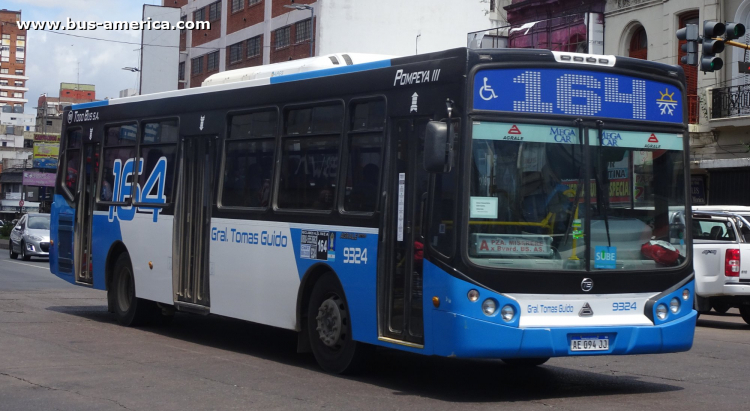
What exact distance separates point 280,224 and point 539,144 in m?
3.32

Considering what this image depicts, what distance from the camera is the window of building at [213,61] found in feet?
188

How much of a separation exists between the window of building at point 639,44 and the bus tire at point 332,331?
73.3 feet

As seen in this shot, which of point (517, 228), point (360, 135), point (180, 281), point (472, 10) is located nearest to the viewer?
point (517, 228)

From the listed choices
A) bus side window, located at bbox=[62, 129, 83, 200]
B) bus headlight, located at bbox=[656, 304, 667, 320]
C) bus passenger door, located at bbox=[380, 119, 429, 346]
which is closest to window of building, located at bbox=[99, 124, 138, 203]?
bus side window, located at bbox=[62, 129, 83, 200]

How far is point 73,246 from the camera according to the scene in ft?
49.4

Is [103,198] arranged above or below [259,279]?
above

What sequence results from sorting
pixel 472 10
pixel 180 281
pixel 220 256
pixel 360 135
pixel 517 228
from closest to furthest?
pixel 517 228
pixel 360 135
pixel 220 256
pixel 180 281
pixel 472 10

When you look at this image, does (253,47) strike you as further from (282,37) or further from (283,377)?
(283,377)

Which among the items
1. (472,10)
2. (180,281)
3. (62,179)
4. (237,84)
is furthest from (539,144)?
(472,10)

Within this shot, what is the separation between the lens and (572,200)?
855 centimetres

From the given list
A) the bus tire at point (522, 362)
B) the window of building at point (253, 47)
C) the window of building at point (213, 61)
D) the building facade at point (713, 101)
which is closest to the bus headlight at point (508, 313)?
the bus tire at point (522, 362)

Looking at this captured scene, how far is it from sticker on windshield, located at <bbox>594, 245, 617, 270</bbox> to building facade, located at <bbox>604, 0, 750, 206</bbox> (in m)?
19.6

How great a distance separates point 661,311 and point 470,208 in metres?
2.03

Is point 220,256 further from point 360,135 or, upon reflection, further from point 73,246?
point 73,246
